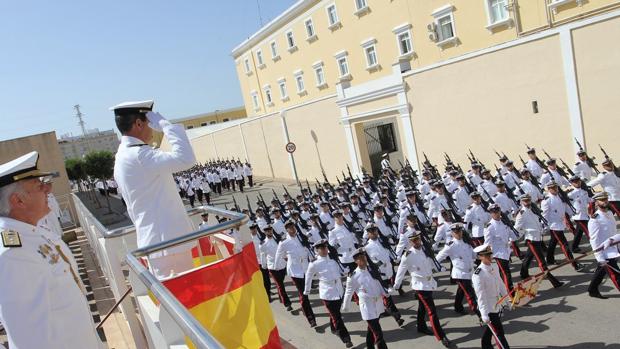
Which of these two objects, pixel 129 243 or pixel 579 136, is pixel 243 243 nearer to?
pixel 129 243

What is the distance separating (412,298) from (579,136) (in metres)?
6.55

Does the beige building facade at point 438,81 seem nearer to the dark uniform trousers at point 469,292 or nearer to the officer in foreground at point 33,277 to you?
the dark uniform trousers at point 469,292

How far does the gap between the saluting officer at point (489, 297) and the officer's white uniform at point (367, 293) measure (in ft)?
4.26

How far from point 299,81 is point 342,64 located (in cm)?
468

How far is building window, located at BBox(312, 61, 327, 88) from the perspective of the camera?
2510cm

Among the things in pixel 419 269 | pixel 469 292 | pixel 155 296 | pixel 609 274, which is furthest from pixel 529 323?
pixel 155 296

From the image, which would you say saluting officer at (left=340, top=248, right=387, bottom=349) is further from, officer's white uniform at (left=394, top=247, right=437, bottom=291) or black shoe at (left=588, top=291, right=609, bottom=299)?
black shoe at (left=588, top=291, right=609, bottom=299)

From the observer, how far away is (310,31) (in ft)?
82.1

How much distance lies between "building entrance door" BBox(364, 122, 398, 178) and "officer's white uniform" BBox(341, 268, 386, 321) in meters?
13.9

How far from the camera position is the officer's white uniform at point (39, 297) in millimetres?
1831

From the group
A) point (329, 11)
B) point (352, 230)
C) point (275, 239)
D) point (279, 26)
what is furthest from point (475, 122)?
point (279, 26)

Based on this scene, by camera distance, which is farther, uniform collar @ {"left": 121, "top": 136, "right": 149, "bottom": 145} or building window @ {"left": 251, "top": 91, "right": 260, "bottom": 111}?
building window @ {"left": 251, "top": 91, "right": 260, "bottom": 111}

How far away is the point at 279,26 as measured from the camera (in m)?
27.6

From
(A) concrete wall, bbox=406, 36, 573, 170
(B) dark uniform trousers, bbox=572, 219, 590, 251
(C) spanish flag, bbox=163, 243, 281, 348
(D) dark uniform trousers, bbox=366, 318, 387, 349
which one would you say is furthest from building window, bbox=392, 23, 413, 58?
(C) spanish flag, bbox=163, 243, 281, 348
